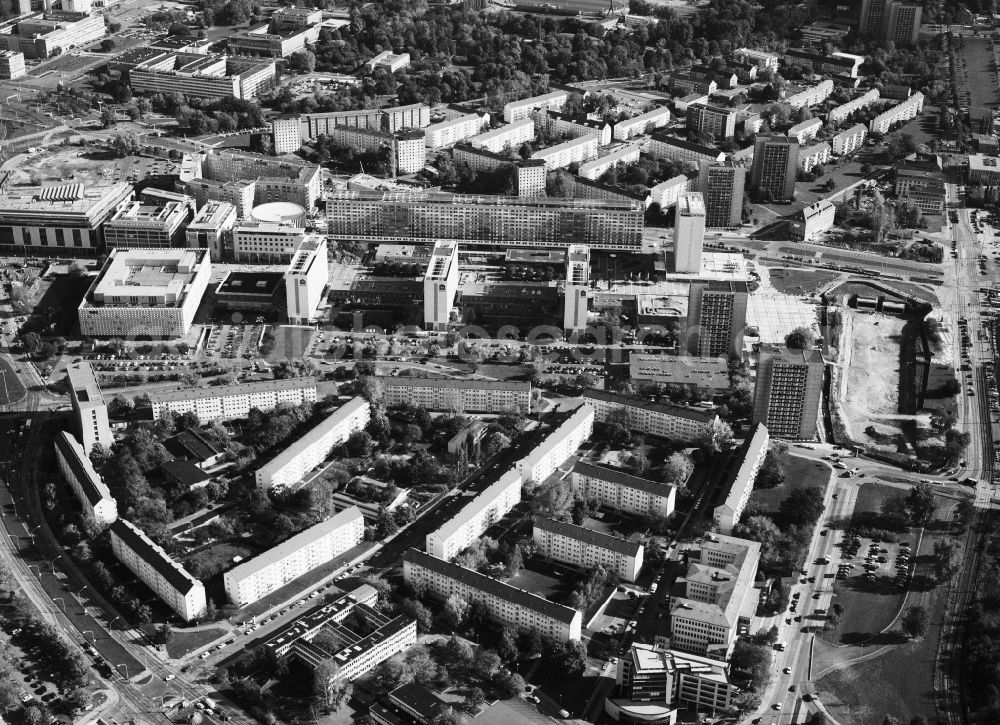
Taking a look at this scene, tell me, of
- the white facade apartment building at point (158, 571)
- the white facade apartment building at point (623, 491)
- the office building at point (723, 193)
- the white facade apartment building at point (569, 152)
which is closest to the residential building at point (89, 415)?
the white facade apartment building at point (158, 571)

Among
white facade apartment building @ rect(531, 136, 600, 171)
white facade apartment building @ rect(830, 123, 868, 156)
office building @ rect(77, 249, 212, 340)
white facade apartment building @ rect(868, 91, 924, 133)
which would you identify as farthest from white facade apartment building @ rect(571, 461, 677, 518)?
white facade apartment building @ rect(868, 91, 924, 133)

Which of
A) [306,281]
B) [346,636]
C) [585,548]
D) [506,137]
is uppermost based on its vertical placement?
[506,137]

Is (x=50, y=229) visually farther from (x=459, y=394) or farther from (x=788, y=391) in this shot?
(x=788, y=391)

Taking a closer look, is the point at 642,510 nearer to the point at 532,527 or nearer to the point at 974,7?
the point at 532,527

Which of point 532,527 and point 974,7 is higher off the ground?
point 974,7

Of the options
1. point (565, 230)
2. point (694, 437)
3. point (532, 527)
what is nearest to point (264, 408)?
point (532, 527)

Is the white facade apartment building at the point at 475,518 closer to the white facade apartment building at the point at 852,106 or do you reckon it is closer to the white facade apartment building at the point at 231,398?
the white facade apartment building at the point at 231,398

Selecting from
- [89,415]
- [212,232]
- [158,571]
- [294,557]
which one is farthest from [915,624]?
[212,232]
